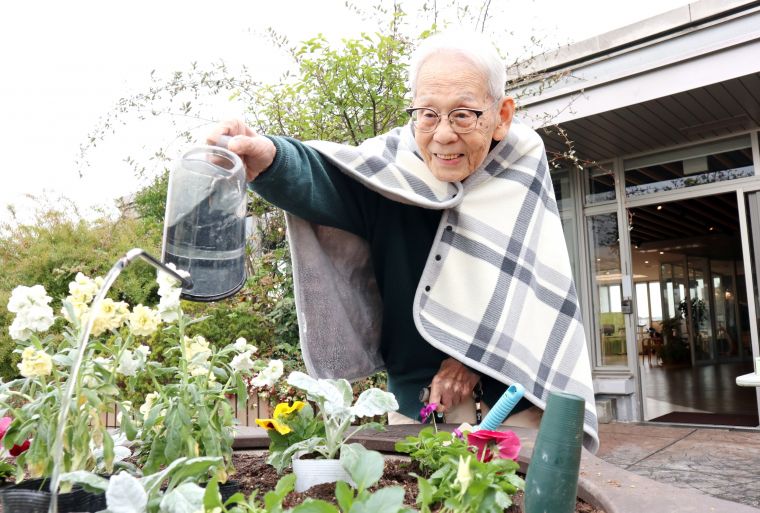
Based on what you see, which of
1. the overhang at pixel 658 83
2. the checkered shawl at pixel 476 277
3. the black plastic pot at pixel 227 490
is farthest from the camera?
the overhang at pixel 658 83

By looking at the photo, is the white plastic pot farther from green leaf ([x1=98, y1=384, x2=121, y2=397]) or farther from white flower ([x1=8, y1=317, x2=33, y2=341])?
white flower ([x1=8, y1=317, x2=33, y2=341])

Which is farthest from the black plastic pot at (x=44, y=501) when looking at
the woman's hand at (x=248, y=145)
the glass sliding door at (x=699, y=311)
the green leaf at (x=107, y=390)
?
the glass sliding door at (x=699, y=311)

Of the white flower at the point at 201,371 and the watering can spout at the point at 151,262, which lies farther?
the white flower at the point at 201,371

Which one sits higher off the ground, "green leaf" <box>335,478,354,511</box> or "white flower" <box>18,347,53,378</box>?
"white flower" <box>18,347,53,378</box>

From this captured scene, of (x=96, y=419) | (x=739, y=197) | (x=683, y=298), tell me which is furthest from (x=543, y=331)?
(x=683, y=298)

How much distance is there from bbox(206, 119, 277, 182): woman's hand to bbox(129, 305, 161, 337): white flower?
13.7 inches

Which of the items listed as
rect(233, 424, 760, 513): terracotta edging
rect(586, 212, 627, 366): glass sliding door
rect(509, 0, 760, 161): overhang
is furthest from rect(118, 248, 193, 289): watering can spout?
rect(586, 212, 627, 366): glass sliding door

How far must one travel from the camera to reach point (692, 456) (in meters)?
4.93

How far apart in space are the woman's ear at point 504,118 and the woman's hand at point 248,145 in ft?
1.85

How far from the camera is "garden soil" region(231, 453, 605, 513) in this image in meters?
0.89

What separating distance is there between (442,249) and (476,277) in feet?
0.34

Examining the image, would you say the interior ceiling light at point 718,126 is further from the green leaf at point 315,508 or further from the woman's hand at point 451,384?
the green leaf at point 315,508

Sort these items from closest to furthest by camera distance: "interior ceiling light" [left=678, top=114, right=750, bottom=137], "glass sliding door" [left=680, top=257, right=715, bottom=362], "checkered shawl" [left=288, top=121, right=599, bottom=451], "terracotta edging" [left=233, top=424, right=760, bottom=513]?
"terracotta edging" [left=233, top=424, right=760, bottom=513], "checkered shawl" [left=288, top=121, right=599, bottom=451], "interior ceiling light" [left=678, top=114, right=750, bottom=137], "glass sliding door" [left=680, top=257, right=715, bottom=362]

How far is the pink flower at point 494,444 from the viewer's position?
0.87 metres
